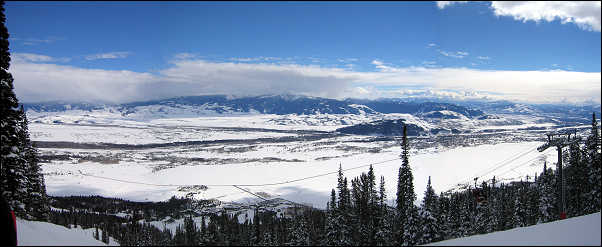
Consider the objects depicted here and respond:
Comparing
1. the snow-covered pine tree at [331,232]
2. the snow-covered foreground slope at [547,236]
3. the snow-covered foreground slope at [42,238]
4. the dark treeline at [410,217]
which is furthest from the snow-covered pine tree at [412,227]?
the snow-covered foreground slope at [42,238]

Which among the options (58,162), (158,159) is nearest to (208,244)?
(158,159)

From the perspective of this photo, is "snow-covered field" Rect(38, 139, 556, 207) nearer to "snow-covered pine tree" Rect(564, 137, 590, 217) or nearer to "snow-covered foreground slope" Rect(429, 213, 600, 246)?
"snow-covered pine tree" Rect(564, 137, 590, 217)

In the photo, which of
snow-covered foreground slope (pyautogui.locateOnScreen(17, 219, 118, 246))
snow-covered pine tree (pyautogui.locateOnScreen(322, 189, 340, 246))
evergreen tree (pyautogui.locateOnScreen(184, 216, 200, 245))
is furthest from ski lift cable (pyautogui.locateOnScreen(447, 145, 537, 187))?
snow-covered foreground slope (pyautogui.locateOnScreen(17, 219, 118, 246))

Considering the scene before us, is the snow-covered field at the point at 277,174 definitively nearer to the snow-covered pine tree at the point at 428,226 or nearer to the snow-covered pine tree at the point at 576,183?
the snow-covered pine tree at the point at 576,183

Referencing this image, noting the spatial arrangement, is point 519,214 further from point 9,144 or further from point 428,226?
point 9,144

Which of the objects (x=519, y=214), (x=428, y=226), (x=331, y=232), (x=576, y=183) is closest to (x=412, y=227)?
(x=428, y=226)

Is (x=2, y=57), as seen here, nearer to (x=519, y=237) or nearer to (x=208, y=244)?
(x=208, y=244)
